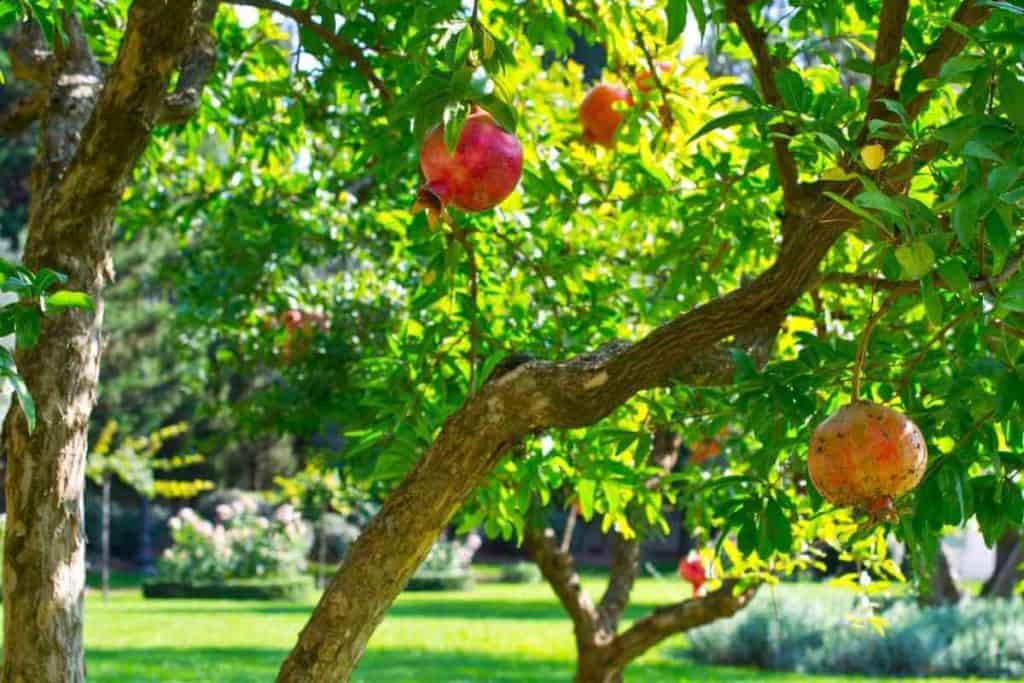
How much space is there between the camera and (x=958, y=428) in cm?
282

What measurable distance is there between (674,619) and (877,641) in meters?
7.94

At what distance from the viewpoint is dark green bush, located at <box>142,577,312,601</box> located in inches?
841

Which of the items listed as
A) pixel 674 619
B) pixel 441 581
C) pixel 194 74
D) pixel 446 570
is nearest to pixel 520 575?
pixel 446 570

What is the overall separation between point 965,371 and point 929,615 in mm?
11876

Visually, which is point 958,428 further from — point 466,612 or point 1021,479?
point 466,612

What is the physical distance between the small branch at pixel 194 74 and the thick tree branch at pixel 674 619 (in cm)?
311

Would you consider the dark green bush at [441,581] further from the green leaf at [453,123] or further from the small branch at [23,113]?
the green leaf at [453,123]

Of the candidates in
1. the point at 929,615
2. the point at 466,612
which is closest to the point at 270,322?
the point at 929,615

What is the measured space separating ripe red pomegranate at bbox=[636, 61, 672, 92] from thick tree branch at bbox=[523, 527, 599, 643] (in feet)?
7.26

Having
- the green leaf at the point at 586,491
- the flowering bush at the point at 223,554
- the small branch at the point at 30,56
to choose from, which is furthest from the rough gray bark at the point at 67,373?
the flowering bush at the point at 223,554

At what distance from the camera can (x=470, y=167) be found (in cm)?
201

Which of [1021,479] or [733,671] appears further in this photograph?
[733,671]

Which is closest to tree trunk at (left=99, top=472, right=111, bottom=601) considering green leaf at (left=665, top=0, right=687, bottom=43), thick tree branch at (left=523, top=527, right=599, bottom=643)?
thick tree branch at (left=523, top=527, right=599, bottom=643)

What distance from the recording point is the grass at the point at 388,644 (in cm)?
1204
